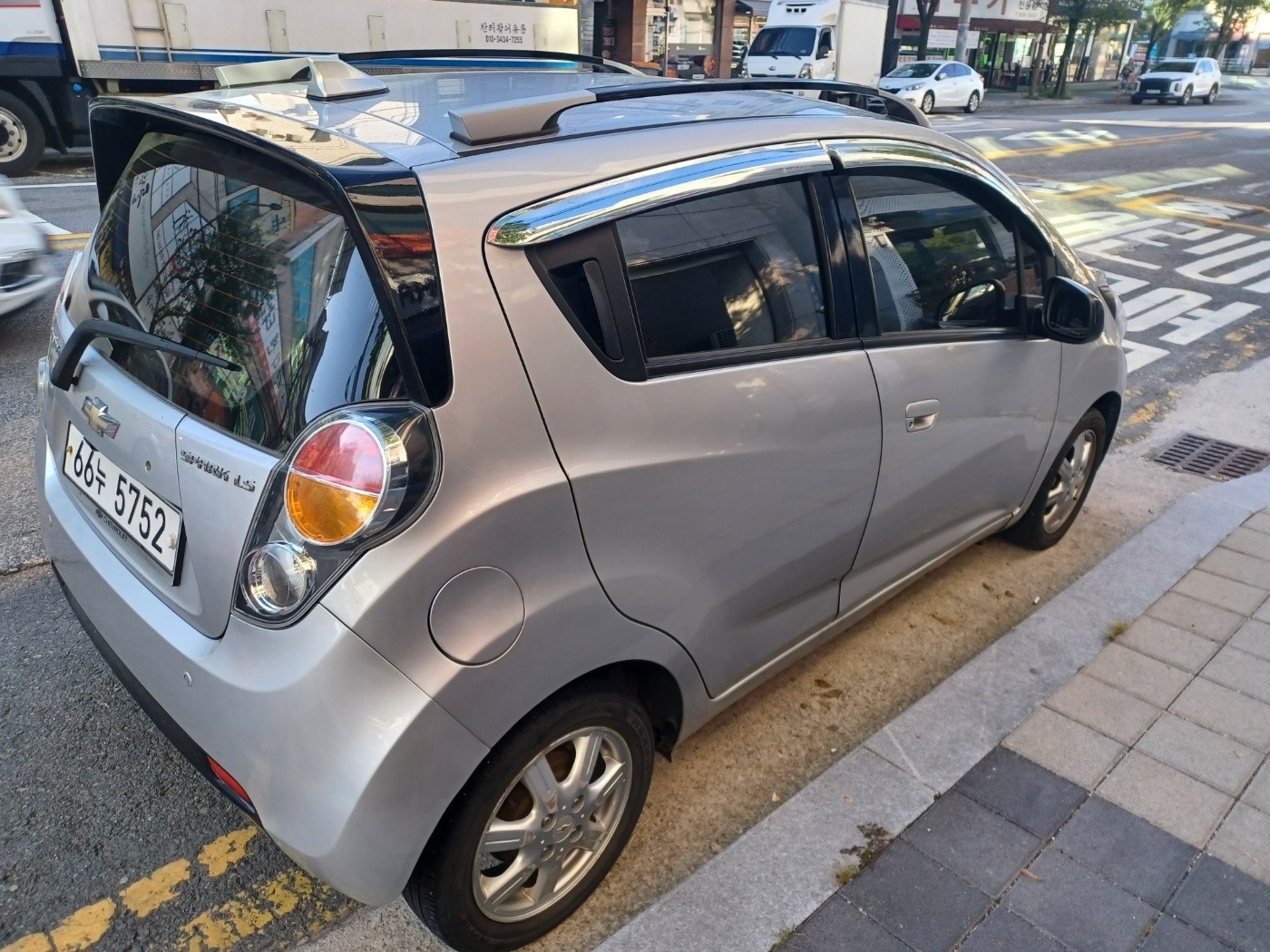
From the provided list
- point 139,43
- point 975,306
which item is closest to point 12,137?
point 139,43

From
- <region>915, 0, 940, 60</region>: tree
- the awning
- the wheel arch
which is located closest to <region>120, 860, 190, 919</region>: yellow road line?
the wheel arch

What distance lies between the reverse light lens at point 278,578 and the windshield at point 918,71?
2859cm


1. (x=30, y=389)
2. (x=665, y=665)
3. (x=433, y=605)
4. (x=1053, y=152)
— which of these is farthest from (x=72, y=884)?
(x=1053, y=152)

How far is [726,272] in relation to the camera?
2.31 metres

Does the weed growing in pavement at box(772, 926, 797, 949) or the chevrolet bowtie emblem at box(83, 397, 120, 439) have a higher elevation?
the chevrolet bowtie emblem at box(83, 397, 120, 439)

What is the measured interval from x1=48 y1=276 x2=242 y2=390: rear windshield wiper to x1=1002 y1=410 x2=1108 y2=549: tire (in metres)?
3.04

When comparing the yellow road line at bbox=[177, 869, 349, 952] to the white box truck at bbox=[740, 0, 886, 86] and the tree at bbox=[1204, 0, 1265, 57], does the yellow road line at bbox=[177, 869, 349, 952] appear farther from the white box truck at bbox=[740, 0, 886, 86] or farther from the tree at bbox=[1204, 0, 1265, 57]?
the tree at bbox=[1204, 0, 1265, 57]

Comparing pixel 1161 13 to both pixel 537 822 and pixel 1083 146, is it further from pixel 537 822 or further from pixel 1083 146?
pixel 537 822

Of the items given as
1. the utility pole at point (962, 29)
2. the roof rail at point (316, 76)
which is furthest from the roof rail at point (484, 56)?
the utility pole at point (962, 29)

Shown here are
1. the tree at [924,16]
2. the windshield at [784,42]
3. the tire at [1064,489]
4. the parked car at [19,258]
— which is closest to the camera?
the tire at [1064,489]

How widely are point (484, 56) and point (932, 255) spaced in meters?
1.66

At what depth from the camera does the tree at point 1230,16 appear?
51.4m

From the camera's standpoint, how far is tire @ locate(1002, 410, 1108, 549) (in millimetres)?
3865

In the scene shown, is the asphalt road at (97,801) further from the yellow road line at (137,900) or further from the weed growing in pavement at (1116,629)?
the weed growing in pavement at (1116,629)
